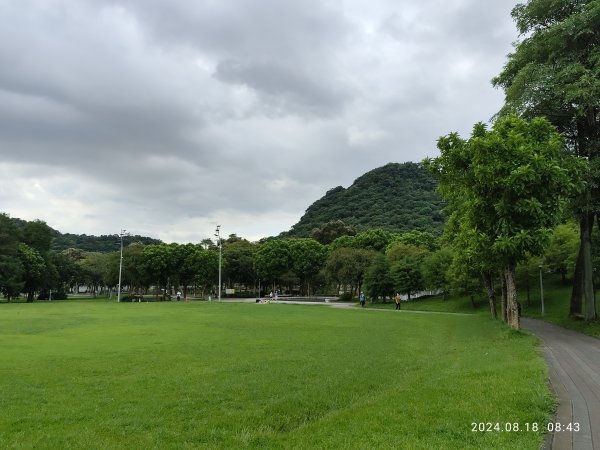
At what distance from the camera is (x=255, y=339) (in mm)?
17906

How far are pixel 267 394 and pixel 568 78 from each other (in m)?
19.9

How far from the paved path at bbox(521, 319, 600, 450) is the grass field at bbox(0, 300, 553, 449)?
10.8 inches

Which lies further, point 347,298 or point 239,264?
point 239,264

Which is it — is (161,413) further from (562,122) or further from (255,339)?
(562,122)

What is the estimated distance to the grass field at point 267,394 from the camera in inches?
240

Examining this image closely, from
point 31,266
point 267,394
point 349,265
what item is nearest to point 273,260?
point 349,265

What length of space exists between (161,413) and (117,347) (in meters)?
8.92

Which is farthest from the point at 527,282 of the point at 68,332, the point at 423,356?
the point at 68,332

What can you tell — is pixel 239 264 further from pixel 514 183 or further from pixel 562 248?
pixel 514 183

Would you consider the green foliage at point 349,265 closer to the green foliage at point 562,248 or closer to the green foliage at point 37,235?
the green foliage at point 562,248

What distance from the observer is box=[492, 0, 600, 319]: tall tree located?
2028 centimetres

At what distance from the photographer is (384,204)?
12006 centimetres

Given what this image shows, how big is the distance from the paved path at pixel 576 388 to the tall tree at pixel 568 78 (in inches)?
335

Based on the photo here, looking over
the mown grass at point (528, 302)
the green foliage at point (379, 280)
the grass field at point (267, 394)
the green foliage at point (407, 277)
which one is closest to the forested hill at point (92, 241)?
the green foliage at point (379, 280)
